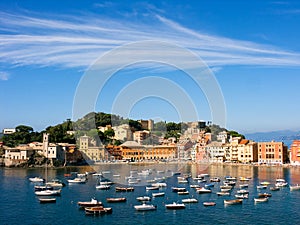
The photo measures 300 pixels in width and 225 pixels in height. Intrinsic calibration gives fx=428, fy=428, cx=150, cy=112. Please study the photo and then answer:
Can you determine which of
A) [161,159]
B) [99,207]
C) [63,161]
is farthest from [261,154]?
[99,207]

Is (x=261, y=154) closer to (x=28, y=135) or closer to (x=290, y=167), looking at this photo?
(x=290, y=167)

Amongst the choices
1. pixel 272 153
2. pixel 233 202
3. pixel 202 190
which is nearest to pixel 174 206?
pixel 233 202

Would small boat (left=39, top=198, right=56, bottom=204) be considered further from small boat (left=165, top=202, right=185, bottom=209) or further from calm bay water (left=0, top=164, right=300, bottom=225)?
small boat (left=165, top=202, right=185, bottom=209)

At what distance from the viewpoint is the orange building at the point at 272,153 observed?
50.5 metres

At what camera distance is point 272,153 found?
51125mm

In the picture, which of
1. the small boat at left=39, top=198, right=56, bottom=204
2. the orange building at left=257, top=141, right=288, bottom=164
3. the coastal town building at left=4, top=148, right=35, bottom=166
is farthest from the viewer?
the orange building at left=257, top=141, right=288, bottom=164

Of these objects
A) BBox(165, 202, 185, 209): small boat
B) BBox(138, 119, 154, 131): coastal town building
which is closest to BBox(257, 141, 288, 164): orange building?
BBox(138, 119, 154, 131): coastal town building

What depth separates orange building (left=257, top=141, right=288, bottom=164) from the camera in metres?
50.5

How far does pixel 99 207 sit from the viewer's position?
20391 millimetres

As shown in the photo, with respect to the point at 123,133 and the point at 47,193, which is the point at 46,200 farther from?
the point at 123,133

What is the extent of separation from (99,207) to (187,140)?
138ft

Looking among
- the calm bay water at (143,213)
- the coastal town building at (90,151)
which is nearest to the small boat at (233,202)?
the calm bay water at (143,213)

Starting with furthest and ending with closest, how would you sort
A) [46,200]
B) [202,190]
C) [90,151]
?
1. [90,151]
2. [202,190]
3. [46,200]

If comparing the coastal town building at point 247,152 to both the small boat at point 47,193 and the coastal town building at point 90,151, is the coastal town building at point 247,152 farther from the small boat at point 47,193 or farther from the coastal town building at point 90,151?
the small boat at point 47,193
